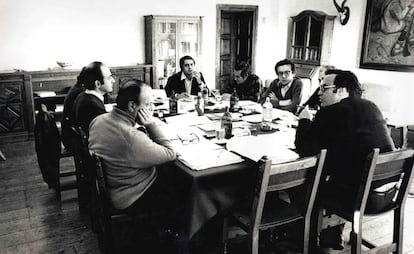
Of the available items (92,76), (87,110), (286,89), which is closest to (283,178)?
(87,110)

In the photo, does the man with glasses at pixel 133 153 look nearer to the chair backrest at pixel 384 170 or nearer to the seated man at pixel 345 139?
the seated man at pixel 345 139

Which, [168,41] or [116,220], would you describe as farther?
[168,41]

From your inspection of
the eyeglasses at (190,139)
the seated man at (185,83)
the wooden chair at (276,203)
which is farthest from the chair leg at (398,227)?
the seated man at (185,83)

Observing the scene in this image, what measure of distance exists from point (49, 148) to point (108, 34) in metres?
3.14

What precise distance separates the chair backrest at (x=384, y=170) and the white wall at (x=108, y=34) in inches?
148

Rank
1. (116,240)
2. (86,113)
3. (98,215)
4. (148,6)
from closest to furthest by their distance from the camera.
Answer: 1. (116,240)
2. (98,215)
3. (86,113)
4. (148,6)

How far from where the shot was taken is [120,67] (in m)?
5.75

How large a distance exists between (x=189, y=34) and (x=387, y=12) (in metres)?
3.08

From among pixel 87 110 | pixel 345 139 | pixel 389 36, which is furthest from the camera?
pixel 389 36

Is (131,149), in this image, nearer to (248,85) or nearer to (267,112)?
(267,112)

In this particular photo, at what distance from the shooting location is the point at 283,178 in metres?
1.89

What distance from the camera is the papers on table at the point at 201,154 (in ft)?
6.81

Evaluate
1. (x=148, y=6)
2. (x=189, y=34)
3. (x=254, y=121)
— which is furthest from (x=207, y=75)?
(x=254, y=121)

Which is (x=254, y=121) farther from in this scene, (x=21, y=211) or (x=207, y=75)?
(x=207, y=75)
